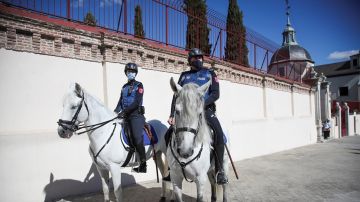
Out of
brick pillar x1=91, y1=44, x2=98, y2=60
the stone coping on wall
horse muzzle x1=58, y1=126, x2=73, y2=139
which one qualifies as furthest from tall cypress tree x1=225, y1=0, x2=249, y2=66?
horse muzzle x1=58, y1=126, x2=73, y2=139

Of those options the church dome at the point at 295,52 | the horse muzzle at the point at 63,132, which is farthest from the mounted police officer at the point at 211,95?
the church dome at the point at 295,52

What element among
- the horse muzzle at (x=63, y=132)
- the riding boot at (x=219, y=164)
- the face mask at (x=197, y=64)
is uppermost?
the face mask at (x=197, y=64)

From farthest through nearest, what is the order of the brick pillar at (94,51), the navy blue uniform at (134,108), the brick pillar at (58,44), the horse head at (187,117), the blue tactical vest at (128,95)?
the brick pillar at (94,51)
the brick pillar at (58,44)
the blue tactical vest at (128,95)
the navy blue uniform at (134,108)
the horse head at (187,117)

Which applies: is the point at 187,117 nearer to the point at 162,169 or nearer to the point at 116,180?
the point at 116,180

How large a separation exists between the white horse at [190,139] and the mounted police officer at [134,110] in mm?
1028

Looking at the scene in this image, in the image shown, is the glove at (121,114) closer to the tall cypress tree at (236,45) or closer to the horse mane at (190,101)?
the horse mane at (190,101)

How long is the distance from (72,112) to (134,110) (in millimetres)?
1220

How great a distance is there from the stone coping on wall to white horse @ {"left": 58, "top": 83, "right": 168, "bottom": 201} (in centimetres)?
234

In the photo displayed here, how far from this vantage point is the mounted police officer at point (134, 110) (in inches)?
203

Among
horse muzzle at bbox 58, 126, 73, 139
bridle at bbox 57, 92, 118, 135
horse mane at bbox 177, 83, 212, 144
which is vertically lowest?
horse muzzle at bbox 58, 126, 73, 139

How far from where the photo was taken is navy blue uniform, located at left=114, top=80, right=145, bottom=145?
5.14m

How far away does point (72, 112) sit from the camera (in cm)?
451

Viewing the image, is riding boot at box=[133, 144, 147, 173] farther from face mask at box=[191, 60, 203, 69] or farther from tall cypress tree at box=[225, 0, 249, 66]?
tall cypress tree at box=[225, 0, 249, 66]

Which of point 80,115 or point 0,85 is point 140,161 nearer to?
point 80,115
